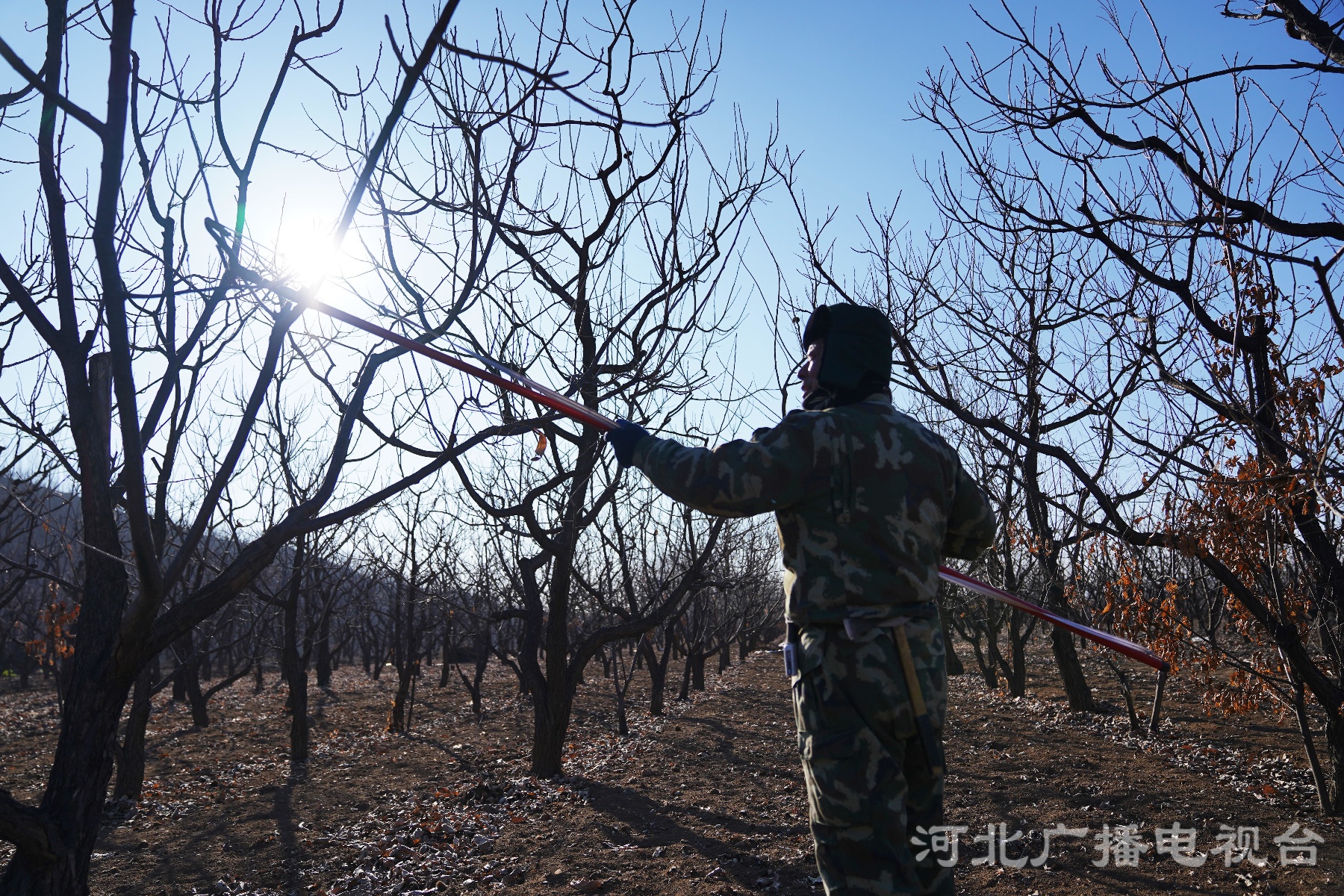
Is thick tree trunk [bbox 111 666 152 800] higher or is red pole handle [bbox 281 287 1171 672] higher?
red pole handle [bbox 281 287 1171 672]

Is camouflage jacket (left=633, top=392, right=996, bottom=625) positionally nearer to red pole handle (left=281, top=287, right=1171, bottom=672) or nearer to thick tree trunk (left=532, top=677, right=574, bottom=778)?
red pole handle (left=281, top=287, right=1171, bottom=672)

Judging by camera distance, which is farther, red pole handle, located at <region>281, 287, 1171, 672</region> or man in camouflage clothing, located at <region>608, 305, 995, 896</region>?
red pole handle, located at <region>281, 287, 1171, 672</region>

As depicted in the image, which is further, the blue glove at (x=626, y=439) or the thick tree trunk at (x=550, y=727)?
the thick tree trunk at (x=550, y=727)

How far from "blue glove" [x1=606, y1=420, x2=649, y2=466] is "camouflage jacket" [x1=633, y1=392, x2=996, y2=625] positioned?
0.05 metres

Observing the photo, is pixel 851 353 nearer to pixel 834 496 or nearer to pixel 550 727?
pixel 834 496

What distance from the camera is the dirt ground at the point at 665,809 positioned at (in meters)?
5.51

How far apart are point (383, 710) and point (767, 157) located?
1605 cm

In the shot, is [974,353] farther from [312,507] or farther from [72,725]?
[72,725]

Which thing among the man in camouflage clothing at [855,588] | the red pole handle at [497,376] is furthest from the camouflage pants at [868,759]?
the red pole handle at [497,376]

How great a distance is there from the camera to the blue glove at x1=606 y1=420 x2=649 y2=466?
2.76 m

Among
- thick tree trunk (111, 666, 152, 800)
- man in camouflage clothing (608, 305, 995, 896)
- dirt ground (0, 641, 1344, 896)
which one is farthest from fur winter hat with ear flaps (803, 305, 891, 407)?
thick tree trunk (111, 666, 152, 800)

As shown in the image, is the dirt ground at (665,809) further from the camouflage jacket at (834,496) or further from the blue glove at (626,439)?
the blue glove at (626,439)

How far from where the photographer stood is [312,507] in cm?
350

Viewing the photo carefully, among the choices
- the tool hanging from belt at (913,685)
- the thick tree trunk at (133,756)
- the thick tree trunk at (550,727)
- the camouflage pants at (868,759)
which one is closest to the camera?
the camouflage pants at (868,759)
